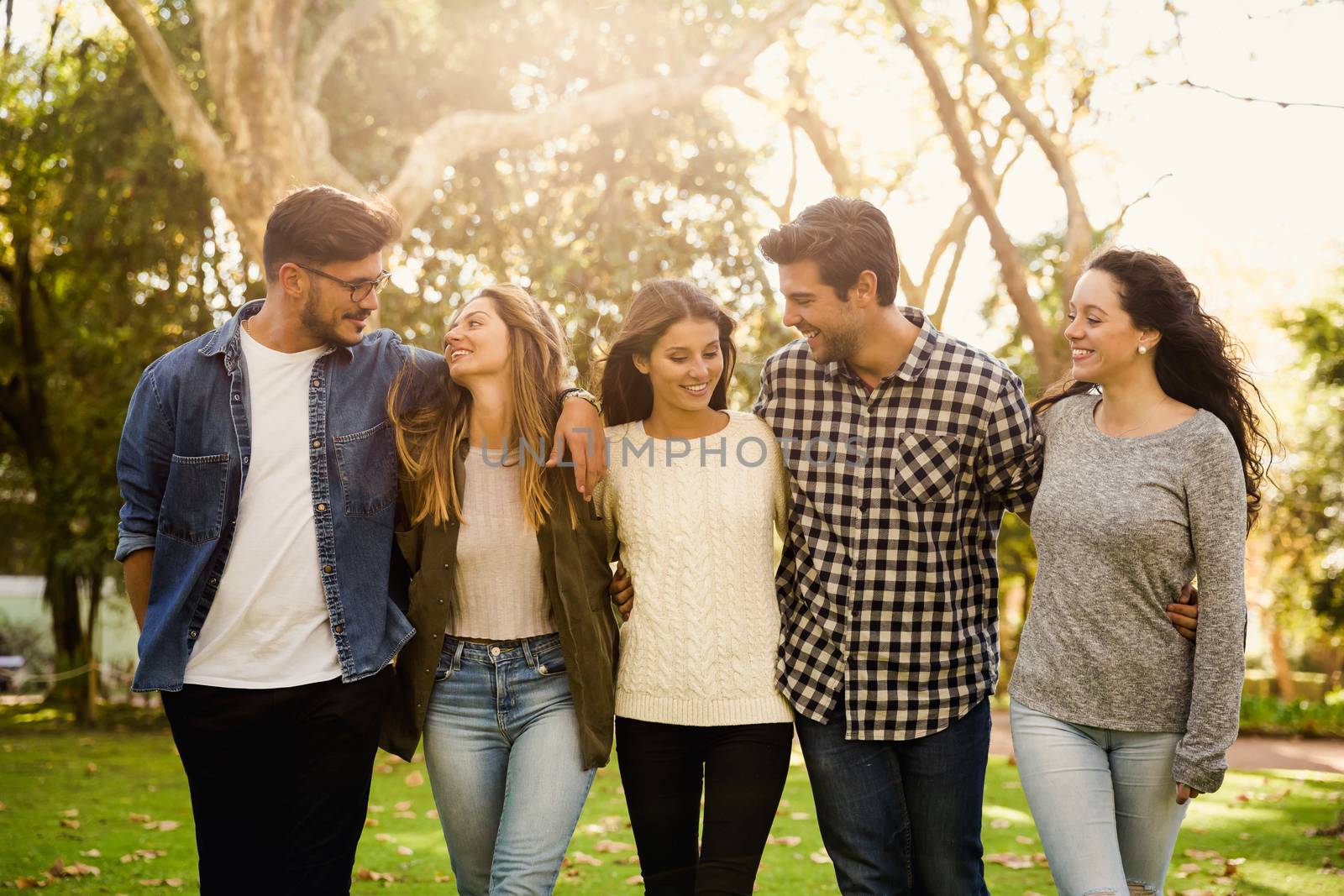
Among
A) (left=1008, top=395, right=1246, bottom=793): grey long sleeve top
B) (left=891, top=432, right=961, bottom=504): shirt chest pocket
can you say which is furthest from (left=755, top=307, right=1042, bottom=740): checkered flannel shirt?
(left=1008, top=395, right=1246, bottom=793): grey long sleeve top

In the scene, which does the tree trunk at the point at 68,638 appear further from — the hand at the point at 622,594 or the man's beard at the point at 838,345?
the man's beard at the point at 838,345

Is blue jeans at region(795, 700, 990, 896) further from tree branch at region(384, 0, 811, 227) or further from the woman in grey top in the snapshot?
tree branch at region(384, 0, 811, 227)

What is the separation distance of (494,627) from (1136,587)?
5.92 ft

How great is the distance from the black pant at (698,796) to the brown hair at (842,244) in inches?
54.7

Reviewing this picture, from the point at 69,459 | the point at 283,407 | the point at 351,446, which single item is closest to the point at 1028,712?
the point at 351,446

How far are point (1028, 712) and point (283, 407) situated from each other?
2289 millimetres

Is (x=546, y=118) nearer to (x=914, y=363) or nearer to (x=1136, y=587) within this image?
(x=914, y=363)

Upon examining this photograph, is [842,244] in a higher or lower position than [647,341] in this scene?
higher

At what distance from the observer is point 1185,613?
10.0 ft

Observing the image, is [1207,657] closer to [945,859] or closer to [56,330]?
[945,859]

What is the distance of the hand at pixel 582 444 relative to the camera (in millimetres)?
3387

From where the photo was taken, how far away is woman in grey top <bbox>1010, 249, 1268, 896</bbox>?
2965mm

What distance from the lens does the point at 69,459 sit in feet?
46.4

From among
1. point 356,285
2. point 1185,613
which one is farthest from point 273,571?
point 1185,613
